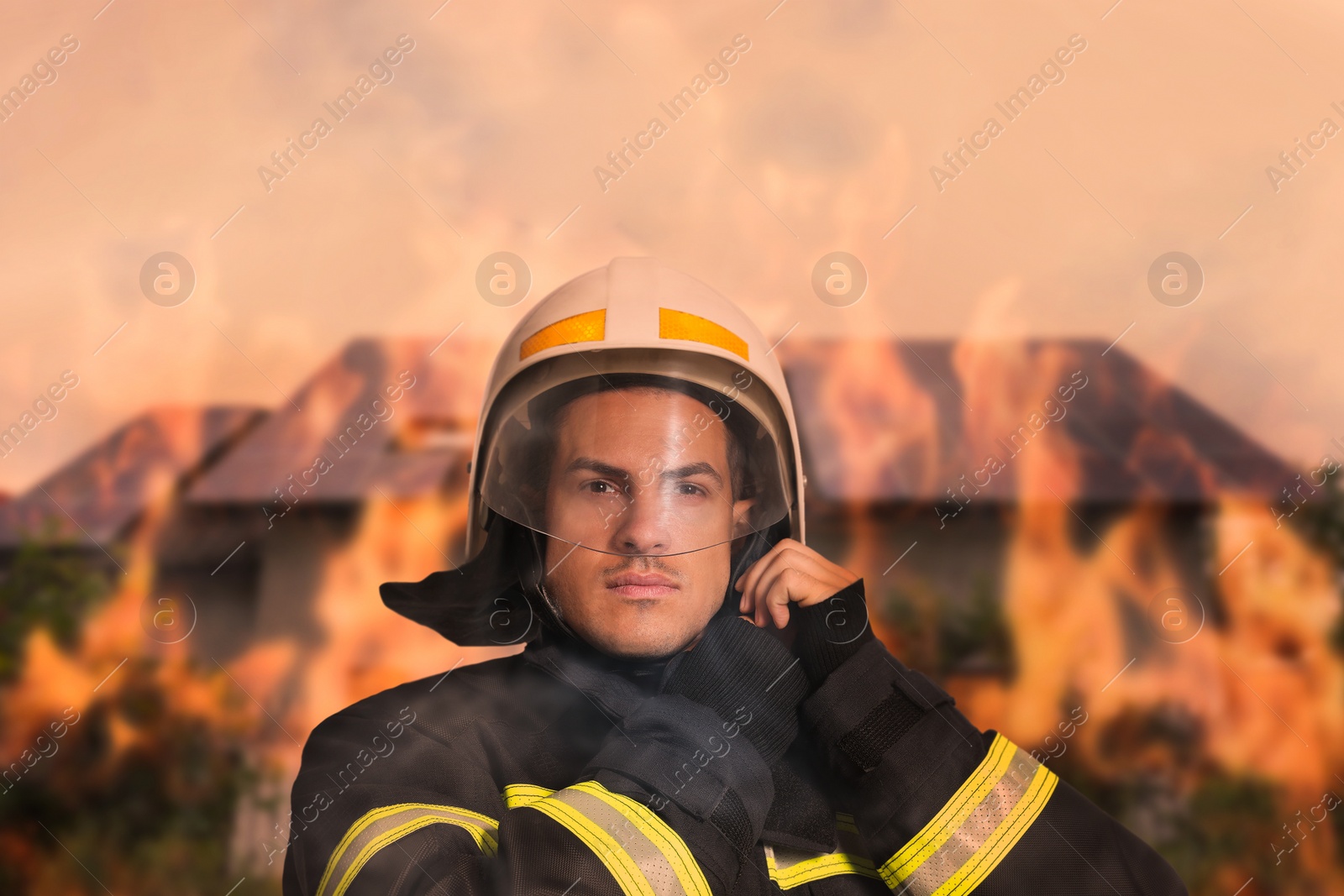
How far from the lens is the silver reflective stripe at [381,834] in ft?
4.26

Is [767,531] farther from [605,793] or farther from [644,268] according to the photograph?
[605,793]

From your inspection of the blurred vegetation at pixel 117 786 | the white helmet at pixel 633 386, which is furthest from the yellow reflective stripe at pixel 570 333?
the blurred vegetation at pixel 117 786

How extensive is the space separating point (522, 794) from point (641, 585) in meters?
0.43

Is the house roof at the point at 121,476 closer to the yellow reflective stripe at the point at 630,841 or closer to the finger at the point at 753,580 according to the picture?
the finger at the point at 753,580

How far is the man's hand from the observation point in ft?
5.31

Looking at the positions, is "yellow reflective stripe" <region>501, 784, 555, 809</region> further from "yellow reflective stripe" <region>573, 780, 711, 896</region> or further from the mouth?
the mouth

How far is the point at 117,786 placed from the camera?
15.4 ft

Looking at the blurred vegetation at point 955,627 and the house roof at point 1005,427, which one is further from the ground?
the house roof at point 1005,427

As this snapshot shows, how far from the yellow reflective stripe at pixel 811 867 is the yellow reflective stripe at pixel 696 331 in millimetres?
1046

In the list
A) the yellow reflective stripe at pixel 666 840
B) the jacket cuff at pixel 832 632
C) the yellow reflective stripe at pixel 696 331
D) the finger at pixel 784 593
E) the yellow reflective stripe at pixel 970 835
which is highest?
the yellow reflective stripe at pixel 696 331

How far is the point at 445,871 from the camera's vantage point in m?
1.26

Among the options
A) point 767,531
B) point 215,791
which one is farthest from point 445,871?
point 215,791

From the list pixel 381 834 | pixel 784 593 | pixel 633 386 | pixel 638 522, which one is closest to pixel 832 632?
pixel 784 593

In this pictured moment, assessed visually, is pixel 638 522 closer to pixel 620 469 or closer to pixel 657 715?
pixel 620 469
